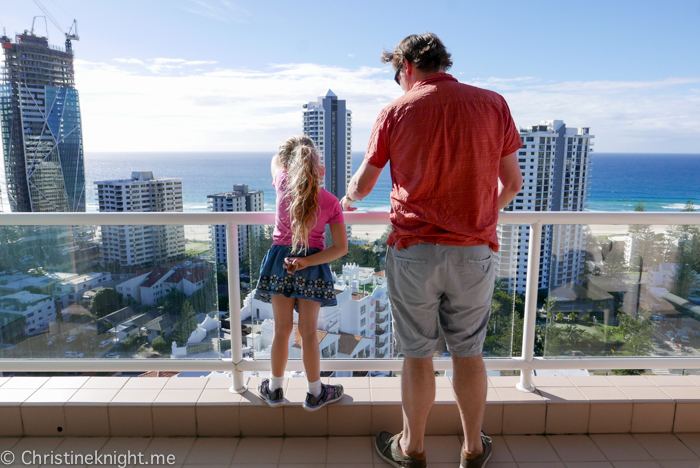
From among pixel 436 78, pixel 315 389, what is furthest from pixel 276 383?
pixel 436 78

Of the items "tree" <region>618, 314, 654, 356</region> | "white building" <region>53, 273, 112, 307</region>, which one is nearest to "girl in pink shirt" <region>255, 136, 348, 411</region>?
"white building" <region>53, 273, 112, 307</region>

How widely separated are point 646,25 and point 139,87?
7218 cm

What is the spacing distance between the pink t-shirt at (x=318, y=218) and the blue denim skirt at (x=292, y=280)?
35mm

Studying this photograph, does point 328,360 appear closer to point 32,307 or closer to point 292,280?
point 292,280

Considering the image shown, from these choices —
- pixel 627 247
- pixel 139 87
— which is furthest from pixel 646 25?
pixel 627 247

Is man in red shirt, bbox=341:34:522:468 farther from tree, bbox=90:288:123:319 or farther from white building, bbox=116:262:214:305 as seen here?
tree, bbox=90:288:123:319

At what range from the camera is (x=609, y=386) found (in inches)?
84.7

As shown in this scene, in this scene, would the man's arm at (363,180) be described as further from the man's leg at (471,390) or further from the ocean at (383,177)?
the ocean at (383,177)

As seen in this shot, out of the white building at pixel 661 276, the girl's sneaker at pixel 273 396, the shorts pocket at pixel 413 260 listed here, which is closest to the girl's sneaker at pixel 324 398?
the girl's sneaker at pixel 273 396

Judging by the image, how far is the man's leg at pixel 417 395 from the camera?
1623mm

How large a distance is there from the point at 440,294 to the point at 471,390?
0.38 meters

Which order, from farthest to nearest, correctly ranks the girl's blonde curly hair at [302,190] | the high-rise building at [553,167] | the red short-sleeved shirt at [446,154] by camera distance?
the high-rise building at [553,167] → the girl's blonde curly hair at [302,190] → the red short-sleeved shirt at [446,154]

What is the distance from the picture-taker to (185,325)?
2143 millimetres

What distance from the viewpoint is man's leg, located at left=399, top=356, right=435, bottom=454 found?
5.32 feet
